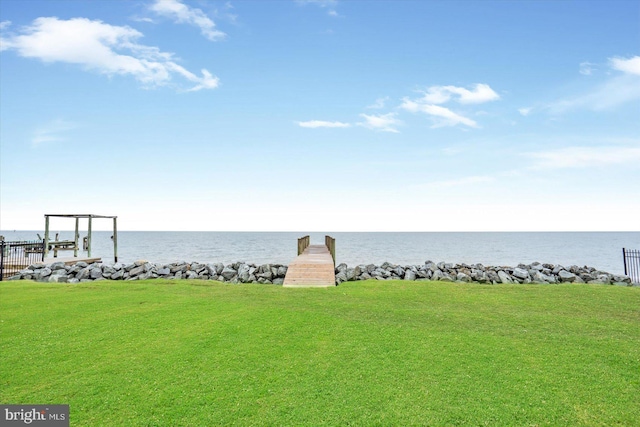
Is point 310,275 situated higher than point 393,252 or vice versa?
point 310,275

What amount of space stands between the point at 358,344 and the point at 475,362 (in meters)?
2.01

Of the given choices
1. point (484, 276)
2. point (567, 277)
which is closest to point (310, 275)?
point (484, 276)

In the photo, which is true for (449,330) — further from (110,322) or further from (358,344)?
(110,322)

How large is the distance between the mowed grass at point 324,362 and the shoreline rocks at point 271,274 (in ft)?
23.7

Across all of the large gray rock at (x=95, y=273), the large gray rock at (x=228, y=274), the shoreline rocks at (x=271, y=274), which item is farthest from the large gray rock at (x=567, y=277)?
the large gray rock at (x=95, y=273)

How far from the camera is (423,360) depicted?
19.8ft

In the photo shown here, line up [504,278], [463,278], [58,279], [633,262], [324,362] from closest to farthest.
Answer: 1. [324,362]
2. [58,279]
3. [504,278]
4. [463,278]
5. [633,262]

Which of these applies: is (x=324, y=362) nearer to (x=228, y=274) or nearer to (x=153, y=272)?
(x=228, y=274)


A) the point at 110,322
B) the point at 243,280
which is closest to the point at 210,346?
the point at 110,322

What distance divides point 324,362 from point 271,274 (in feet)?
42.1

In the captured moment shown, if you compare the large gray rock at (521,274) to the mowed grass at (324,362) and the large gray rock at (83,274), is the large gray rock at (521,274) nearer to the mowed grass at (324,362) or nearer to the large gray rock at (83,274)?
the mowed grass at (324,362)

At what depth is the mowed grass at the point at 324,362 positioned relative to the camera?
178 inches

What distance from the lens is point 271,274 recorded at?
18.5 metres

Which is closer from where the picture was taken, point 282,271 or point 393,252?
point 282,271
